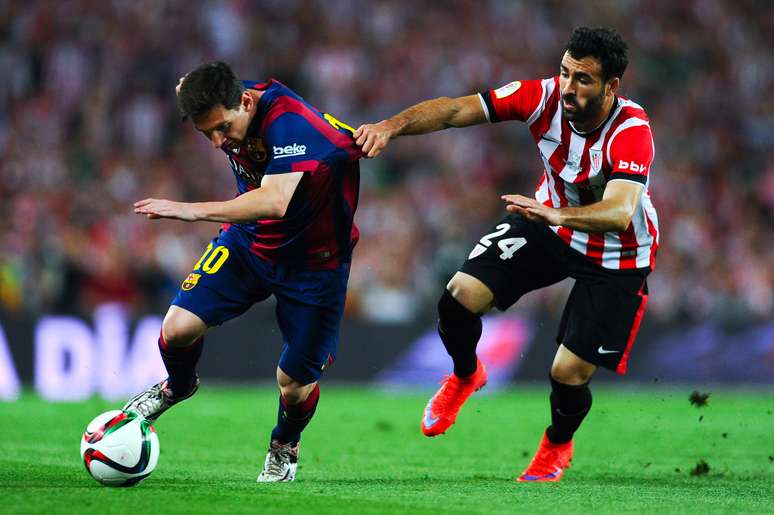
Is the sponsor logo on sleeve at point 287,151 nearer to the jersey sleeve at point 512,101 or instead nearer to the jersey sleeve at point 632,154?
the jersey sleeve at point 512,101

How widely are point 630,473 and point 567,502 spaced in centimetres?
201

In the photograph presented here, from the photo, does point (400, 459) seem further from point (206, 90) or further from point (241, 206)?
point (206, 90)

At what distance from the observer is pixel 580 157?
704 centimetres

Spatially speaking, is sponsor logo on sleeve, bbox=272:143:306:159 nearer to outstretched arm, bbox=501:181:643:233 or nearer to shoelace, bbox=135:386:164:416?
outstretched arm, bbox=501:181:643:233

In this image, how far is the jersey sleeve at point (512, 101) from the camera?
23.5 ft

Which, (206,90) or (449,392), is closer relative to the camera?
(206,90)

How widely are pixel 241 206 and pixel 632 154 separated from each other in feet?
7.53

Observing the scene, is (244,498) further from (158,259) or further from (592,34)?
(158,259)

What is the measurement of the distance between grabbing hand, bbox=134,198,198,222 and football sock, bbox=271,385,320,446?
1.72m

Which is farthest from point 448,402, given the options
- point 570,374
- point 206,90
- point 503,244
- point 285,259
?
point 206,90

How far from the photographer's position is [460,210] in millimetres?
17219

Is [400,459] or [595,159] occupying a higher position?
[595,159]

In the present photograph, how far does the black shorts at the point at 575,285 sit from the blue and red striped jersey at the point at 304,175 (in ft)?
3.06

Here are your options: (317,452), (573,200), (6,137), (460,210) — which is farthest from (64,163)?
(573,200)
